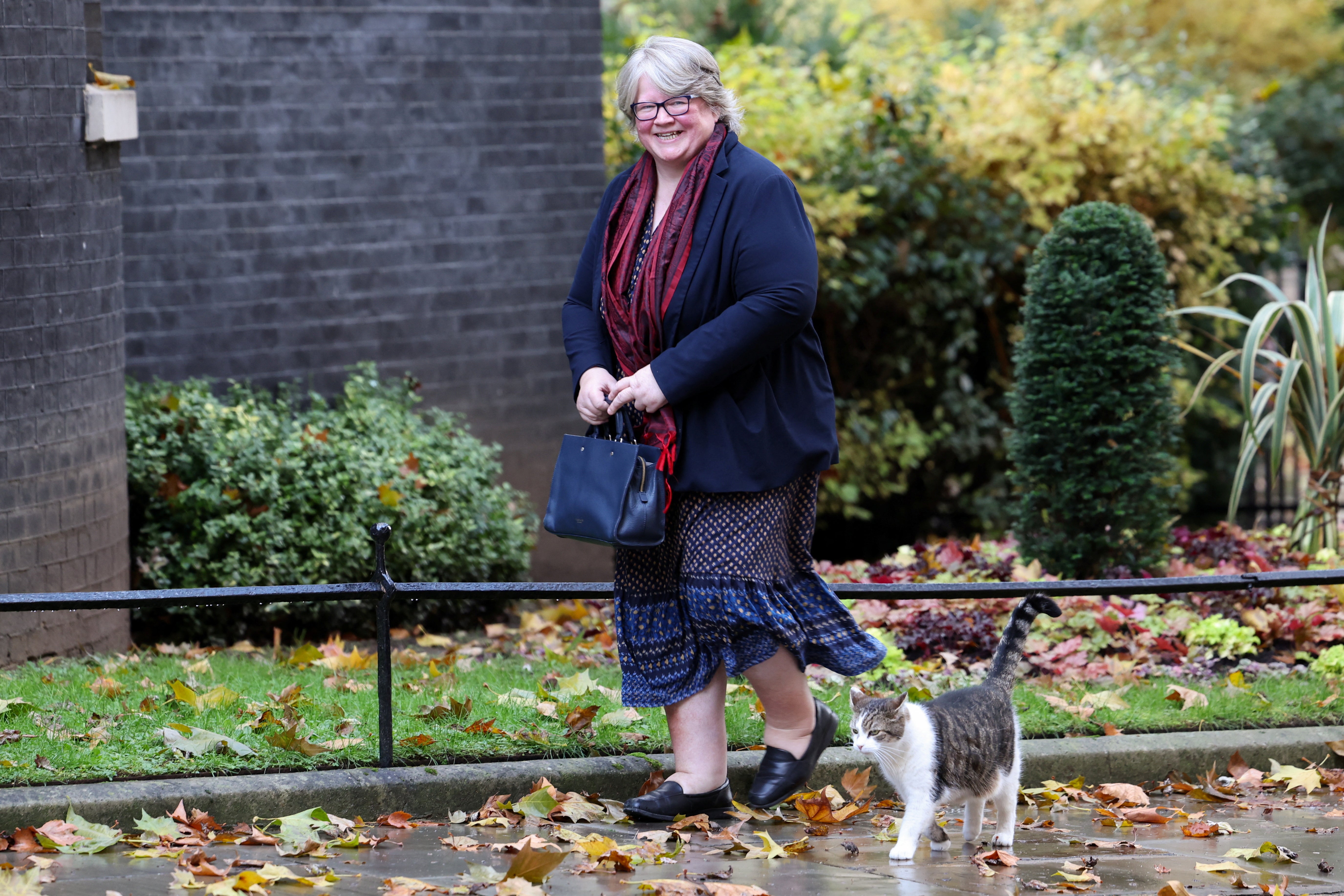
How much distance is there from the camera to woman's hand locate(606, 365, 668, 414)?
150 inches

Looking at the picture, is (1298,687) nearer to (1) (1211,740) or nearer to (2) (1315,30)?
(1) (1211,740)

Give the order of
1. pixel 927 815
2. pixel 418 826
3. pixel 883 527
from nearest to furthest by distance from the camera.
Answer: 1. pixel 927 815
2. pixel 418 826
3. pixel 883 527

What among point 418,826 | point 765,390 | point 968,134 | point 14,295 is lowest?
point 418,826

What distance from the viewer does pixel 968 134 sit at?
9961 millimetres

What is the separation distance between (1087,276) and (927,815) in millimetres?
3692

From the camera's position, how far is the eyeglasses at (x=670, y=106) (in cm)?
386

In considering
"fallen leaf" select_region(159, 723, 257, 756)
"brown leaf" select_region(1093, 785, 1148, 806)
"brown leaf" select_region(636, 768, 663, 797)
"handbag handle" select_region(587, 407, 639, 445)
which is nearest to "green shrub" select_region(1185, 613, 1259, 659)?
"brown leaf" select_region(1093, 785, 1148, 806)

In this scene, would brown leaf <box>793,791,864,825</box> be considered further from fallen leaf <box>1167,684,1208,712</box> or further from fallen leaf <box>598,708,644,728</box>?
fallen leaf <box>1167,684,1208,712</box>

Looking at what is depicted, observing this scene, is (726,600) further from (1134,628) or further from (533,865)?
(1134,628)

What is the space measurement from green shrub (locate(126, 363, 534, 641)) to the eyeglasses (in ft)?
10.6

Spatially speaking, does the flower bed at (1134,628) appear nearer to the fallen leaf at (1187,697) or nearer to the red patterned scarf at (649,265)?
the fallen leaf at (1187,697)

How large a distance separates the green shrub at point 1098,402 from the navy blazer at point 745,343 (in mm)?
3107

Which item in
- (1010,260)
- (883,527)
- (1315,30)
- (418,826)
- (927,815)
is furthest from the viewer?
A: (1315,30)

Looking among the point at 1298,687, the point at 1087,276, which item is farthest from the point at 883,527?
the point at 1298,687
